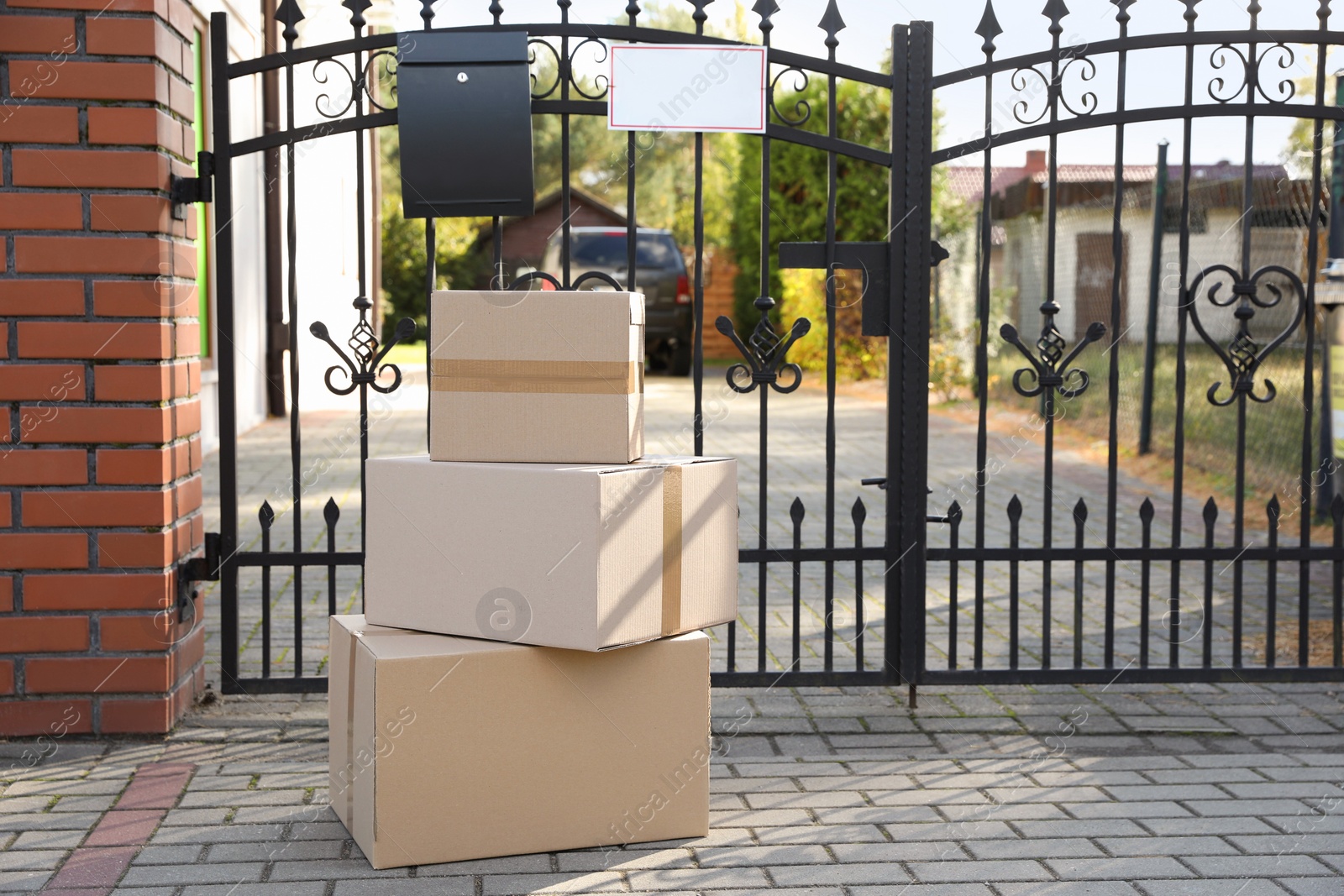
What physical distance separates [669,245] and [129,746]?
48.7 feet

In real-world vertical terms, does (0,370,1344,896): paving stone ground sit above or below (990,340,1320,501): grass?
below

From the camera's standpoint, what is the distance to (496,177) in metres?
3.98

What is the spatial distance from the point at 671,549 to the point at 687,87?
1577 millimetres

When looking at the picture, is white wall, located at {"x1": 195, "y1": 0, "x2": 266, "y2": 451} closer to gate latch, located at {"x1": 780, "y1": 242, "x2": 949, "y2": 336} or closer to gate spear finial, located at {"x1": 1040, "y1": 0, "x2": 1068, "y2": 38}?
gate latch, located at {"x1": 780, "y1": 242, "x2": 949, "y2": 336}

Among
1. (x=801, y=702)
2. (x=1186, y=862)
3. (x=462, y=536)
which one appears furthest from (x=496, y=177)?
(x=1186, y=862)

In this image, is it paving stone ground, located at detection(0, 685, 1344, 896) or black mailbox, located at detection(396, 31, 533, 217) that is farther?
black mailbox, located at detection(396, 31, 533, 217)

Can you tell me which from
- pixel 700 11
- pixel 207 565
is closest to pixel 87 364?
pixel 207 565

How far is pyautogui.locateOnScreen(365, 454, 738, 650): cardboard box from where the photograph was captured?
9.91 feet

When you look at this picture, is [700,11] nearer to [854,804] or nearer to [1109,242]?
[854,804]

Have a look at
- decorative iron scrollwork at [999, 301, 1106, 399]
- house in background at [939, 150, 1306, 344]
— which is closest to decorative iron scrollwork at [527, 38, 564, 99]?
decorative iron scrollwork at [999, 301, 1106, 399]

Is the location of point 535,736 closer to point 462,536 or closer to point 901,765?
point 462,536

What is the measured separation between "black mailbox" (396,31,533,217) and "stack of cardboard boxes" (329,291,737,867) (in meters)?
0.75

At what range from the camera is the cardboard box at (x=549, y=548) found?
3020mm

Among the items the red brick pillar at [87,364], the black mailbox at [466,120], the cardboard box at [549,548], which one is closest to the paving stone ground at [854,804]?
the red brick pillar at [87,364]
